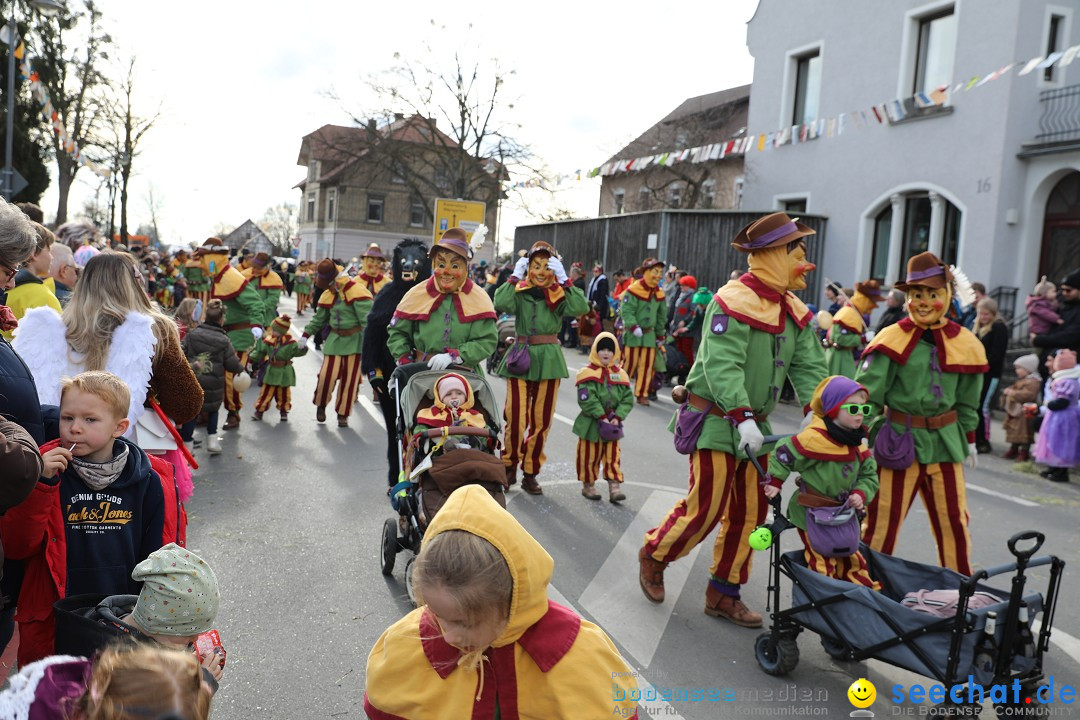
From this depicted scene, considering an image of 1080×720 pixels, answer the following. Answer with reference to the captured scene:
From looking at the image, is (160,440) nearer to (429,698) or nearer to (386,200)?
(429,698)

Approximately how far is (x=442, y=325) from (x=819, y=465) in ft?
10.0

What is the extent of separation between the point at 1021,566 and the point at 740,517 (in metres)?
1.59

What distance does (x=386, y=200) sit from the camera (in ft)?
221

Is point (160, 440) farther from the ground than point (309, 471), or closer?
farther from the ground

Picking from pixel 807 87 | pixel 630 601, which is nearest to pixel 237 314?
pixel 630 601

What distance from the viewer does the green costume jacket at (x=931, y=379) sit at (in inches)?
206

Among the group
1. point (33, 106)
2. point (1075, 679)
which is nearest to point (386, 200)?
point (33, 106)

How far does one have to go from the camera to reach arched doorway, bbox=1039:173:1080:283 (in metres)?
16.6

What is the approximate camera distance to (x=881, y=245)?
2036 centimetres

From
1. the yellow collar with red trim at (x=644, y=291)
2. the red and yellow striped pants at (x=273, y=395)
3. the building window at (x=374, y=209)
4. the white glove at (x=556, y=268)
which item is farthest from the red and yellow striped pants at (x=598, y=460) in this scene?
the building window at (x=374, y=209)

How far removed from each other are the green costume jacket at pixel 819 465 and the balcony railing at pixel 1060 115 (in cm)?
1451

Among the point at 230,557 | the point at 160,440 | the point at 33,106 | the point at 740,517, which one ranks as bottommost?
the point at 230,557

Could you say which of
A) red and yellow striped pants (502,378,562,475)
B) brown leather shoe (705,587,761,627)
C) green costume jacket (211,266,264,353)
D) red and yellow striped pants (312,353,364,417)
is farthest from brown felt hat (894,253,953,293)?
green costume jacket (211,266,264,353)

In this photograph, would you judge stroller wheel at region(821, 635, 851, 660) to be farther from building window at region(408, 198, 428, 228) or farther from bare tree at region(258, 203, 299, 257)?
bare tree at region(258, 203, 299, 257)
